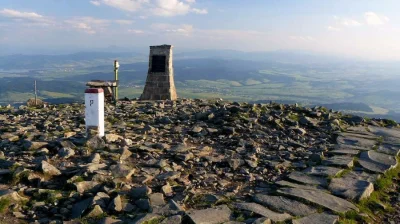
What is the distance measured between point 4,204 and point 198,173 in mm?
3347

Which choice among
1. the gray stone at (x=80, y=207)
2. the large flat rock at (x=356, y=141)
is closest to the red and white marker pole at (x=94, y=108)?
the gray stone at (x=80, y=207)

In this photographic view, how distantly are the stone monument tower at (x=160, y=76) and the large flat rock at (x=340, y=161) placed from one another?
13.1 m

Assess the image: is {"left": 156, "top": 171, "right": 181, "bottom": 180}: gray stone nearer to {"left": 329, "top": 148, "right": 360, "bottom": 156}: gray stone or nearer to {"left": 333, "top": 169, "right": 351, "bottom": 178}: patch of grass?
{"left": 333, "top": 169, "right": 351, "bottom": 178}: patch of grass

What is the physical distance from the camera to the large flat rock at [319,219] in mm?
4824

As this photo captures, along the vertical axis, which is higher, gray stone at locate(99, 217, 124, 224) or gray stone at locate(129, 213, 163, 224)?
gray stone at locate(129, 213, 163, 224)

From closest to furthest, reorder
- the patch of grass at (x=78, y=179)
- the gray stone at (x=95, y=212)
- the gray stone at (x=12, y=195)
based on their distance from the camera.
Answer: the gray stone at (x=95, y=212)
the gray stone at (x=12, y=195)
the patch of grass at (x=78, y=179)

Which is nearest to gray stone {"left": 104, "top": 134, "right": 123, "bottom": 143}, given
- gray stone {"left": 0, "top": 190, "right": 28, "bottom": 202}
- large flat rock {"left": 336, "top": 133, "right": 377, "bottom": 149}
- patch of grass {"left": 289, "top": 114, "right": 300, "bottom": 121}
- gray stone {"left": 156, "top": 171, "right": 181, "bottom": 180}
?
gray stone {"left": 156, "top": 171, "right": 181, "bottom": 180}

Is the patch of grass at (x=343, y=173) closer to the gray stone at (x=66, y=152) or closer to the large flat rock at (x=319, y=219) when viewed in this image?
the large flat rock at (x=319, y=219)

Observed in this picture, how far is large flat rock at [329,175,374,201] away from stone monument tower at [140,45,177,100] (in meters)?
14.2

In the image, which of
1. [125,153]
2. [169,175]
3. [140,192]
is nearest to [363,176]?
[169,175]

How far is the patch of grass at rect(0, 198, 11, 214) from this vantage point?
15.9ft

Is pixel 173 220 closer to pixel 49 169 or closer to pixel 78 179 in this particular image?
pixel 78 179

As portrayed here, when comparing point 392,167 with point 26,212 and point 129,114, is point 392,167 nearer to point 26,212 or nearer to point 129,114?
point 26,212

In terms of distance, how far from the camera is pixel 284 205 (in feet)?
17.5
